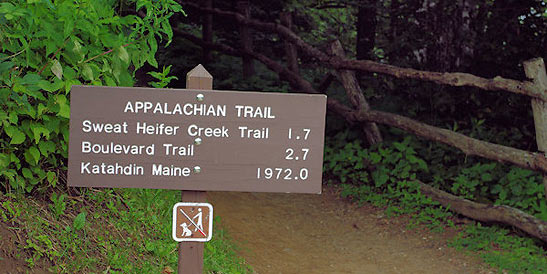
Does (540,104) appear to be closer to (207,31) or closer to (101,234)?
(101,234)

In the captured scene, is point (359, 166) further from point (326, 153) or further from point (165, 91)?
point (165, 91)

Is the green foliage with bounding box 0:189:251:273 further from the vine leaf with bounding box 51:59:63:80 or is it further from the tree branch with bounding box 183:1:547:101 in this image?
the tree branch with bounding box 183:1:547:101

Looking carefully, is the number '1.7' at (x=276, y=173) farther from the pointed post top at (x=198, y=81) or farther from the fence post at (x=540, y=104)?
the fence post at (x=540, y=104)

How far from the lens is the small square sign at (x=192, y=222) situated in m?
2.83

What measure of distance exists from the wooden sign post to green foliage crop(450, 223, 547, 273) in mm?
3257

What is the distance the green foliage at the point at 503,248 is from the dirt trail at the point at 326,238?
151 millimetres

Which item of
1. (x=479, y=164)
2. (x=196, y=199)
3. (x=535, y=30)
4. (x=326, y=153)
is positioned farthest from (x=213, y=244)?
(x=535, y=30)

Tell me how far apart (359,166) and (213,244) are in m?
3.43

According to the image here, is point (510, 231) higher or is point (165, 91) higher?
point (165, 91)

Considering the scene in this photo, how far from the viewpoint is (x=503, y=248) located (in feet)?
19.0

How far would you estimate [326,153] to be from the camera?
864 cm

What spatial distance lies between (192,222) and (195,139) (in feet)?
1.28

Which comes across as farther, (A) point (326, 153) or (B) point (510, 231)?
(A) point (326, 153)

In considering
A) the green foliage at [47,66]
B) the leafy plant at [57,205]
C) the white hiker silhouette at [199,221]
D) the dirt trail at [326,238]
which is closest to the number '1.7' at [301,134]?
the white hiker silhouette at [199,221]
